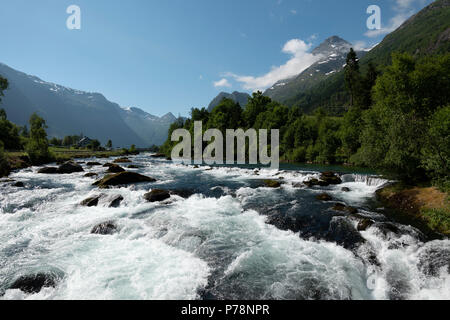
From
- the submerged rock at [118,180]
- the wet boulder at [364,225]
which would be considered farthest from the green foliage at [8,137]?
the wet boulder at [364,225]

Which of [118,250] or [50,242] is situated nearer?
[118,250]

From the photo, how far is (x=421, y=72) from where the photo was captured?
35562mm

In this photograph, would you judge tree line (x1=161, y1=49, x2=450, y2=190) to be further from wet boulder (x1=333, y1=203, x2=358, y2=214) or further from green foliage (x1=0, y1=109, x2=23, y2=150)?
green foliage (x1=0, y1=109, x2=23, y2=150)

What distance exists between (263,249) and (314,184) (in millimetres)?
19823

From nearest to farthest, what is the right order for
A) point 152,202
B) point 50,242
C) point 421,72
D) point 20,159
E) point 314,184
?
point 50,242 → point 152,202 → point 314,184 → point 421,72 → point 20,159

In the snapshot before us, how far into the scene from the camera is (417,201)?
17328 millimetres

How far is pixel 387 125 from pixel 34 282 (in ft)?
104

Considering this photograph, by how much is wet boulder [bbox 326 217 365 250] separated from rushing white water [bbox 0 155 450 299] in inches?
16.7

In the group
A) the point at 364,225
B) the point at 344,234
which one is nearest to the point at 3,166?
the point at 344,234

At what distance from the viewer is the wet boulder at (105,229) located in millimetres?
13387

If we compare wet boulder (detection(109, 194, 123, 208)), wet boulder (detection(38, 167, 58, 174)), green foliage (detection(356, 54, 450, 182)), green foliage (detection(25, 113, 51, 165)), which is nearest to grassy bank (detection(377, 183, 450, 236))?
green foliage (detection(356, 54, 450, 182))

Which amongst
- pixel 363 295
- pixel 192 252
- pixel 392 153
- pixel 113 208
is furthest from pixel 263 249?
pixel 392 153

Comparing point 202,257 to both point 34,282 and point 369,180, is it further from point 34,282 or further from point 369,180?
point 369,180
